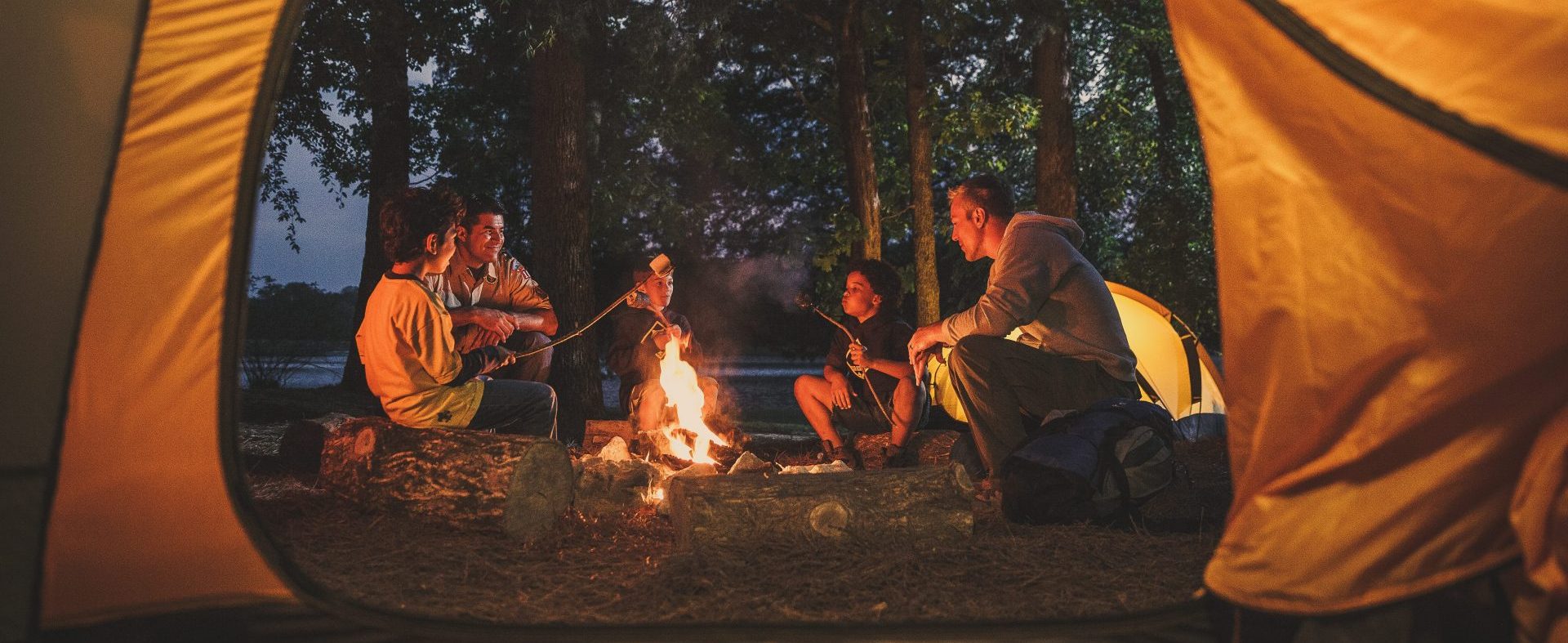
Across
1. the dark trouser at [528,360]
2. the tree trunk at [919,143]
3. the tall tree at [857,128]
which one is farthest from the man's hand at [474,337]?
the tree trunk at [919,143]

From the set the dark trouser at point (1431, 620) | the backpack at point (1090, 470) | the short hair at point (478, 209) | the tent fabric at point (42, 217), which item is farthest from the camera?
the short hair at point (478, 209)

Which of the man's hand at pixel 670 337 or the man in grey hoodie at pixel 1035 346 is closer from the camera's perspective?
the man in grey hoodie at pixel 1035 346

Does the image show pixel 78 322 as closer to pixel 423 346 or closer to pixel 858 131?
pixel 423 346

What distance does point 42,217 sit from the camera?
221 cm

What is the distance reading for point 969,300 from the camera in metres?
17.0

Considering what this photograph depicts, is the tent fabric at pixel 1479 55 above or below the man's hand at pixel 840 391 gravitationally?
above

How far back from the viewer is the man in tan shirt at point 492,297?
16.3 feet

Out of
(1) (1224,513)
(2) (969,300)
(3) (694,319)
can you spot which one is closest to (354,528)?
(1) (1224,513)

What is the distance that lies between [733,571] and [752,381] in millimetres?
19128

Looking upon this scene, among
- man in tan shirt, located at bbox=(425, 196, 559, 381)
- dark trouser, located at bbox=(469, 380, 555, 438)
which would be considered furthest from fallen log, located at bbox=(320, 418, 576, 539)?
man in tan shirt, located at bbox=(425, 196, 559, 381)

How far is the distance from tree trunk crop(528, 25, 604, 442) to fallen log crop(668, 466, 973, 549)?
4264mm

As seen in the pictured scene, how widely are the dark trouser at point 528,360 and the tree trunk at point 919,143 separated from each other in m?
4.24

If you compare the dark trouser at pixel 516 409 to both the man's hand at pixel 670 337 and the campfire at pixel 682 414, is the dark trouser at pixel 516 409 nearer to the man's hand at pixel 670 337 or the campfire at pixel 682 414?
the campfire at pixel 682 414

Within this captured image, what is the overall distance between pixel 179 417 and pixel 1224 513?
13.0 ft
